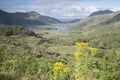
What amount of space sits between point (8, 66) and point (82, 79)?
14.7ft

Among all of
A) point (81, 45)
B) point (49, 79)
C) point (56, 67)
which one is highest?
point (81, 45)

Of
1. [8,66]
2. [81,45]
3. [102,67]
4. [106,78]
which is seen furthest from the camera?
[8,66]

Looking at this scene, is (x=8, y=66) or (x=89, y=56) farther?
(x=8, y=66)

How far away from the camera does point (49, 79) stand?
9.09m

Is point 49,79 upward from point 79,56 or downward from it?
downward

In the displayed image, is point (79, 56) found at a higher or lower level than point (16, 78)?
higher

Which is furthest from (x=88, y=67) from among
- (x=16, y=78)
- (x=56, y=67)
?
(x=16, y=78)

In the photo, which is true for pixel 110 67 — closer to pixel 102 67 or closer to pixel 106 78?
pixel 102 67

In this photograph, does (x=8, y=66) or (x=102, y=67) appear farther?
(x=8, y=66)

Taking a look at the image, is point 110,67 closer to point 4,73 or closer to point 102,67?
point 102,67

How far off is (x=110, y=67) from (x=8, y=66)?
4.96 meters

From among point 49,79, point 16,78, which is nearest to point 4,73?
point 16,78

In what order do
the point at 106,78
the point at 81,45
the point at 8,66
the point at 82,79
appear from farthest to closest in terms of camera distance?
the point at 8,66, the point at 81,45, the point at 82,79, the point at 106,78

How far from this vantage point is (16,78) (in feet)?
29.5
